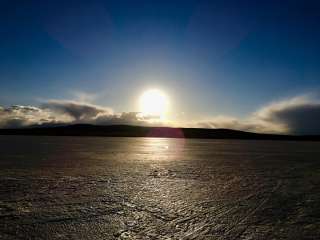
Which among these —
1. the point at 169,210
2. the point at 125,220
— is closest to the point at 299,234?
the point at 169,210

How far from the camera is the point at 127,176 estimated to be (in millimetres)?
10094

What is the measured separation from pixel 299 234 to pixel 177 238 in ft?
6.59

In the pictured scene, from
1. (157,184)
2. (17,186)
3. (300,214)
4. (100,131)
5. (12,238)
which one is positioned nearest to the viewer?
(12,238)

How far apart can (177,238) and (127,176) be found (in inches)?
234

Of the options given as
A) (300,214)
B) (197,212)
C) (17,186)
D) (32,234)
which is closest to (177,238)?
(197,212)

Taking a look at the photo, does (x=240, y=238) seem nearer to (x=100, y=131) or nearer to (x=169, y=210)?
(x=169, y=210)

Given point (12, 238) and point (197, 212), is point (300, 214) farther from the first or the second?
point (12, 238)

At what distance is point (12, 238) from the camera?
166 inches

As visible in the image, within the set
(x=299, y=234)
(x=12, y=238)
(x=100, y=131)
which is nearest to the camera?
(x=12, y=238)

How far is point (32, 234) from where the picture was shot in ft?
14.5

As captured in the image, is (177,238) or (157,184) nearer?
(177,238)

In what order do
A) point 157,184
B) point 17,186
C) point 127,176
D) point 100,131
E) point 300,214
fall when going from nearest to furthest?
point 300,214, point 17,186, point 157,184, point 127,176, point 100,131

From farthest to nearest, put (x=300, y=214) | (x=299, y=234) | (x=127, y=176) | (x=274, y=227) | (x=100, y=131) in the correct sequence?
1. (x=100, y=131)
2. (x=127, y=176)
3. (x=300, y=214)
4. (x=274, y=227)
5. (x=299, y=234)

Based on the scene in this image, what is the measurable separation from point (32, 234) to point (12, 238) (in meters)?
0.29
